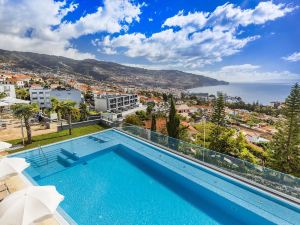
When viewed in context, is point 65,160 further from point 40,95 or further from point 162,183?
point 40,95

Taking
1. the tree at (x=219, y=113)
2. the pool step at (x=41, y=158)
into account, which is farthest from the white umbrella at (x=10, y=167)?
the tree at (x=219, y=113)

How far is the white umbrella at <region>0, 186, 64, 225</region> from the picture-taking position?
471 centimetres

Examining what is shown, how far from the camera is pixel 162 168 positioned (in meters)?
10.6

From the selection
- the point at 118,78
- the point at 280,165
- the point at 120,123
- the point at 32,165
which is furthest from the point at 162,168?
the point at 118,78

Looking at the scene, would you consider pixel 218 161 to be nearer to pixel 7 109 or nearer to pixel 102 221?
pixel 102 221

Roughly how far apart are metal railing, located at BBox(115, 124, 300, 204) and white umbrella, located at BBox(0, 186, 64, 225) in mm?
6709

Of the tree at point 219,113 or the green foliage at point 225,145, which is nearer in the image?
the green foliage at point 225,145

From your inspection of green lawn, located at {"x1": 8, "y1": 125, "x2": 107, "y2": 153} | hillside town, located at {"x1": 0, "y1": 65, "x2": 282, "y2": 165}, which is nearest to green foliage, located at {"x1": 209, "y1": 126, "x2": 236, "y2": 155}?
hillside town, located at {"x1": 0, "y1": 65, "x2": 282, "y2": 165}

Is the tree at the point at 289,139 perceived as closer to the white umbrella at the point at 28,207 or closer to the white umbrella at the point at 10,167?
the white umbrella at the point at 28,207

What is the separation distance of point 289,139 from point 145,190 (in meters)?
12.2

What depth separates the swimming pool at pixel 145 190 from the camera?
7047 millimetres

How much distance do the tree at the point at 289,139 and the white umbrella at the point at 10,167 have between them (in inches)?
634

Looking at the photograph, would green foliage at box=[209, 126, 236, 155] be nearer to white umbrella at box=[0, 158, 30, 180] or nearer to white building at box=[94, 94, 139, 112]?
white umbrella at box=[0, 158, 30, 180]

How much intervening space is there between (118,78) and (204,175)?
643 feet
